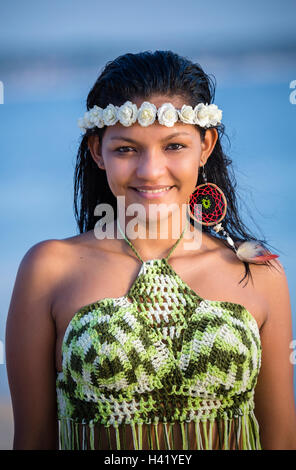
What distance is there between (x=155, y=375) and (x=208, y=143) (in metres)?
0.84

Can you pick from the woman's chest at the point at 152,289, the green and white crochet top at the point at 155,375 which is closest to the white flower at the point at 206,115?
the woman's chest at the point at 152,289

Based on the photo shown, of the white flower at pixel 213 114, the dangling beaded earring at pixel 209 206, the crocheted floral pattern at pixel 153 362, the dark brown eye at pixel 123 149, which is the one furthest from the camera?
the dangling beaded earring at pixel 209 206

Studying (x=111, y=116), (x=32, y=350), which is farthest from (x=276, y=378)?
(x=111, y=116)

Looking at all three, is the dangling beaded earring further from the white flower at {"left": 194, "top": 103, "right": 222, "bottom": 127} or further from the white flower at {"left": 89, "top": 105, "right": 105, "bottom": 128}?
the white flower at {"left": 89, "top": 105, "right": 105, "bottom": 128}

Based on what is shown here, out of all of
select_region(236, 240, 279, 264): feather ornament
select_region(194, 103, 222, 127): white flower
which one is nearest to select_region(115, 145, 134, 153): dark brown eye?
select_region(194, 103, 222, 127): white flower

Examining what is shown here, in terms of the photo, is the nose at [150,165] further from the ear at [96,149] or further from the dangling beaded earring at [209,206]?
the dangling beaded earring at [209,206]

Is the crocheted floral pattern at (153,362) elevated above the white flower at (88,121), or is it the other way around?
the white flower at (88,121)

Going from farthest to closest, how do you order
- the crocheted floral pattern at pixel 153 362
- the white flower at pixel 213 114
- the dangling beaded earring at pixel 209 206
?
the dangling beaded earring at pixel 209 206
the white flower at pixel 213 114
the crocheted floral pattern at pixel 153 362

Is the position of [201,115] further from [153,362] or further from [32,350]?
[32,350]

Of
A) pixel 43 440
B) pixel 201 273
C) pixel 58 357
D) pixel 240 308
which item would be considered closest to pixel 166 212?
pixel 201 273

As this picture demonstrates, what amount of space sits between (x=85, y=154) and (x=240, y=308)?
82 centimetres

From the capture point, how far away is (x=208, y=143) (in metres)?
2.43

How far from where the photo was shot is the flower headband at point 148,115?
7.15 feet

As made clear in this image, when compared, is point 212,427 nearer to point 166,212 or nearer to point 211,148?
point 166,212
